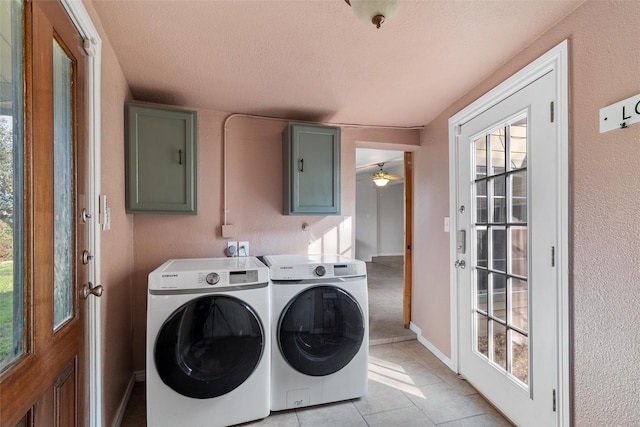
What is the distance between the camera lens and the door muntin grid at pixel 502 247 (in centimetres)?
175

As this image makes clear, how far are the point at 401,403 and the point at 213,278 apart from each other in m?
1.44

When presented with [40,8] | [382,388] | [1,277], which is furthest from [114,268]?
[382,388]

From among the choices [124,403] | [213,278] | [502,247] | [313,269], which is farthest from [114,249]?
[502,247]

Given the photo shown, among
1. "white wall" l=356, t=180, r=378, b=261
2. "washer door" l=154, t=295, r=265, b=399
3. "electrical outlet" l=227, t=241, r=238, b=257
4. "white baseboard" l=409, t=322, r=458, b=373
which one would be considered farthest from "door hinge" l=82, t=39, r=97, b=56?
"white wall" l=356, t=180, r=378, b=261

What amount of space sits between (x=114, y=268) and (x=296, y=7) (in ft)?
5.44

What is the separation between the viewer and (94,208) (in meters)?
1.38

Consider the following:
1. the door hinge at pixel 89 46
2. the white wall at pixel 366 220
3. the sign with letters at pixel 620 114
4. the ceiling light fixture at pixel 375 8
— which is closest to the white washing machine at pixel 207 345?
the door hinge at pixel 89 46

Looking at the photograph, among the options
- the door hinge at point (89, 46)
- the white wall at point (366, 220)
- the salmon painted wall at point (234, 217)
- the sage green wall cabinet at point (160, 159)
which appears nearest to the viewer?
the door hinge at point (89, 46)

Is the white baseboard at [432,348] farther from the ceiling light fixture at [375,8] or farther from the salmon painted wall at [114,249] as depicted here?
the ceiling light fixture at [375,8]

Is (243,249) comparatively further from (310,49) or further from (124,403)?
(310,49)

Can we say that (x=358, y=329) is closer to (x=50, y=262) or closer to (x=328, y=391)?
(x=328, y=391)

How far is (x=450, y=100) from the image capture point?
233cm

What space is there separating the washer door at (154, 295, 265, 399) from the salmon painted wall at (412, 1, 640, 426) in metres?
1.58

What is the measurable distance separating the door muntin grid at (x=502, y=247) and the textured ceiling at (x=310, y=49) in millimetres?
477
